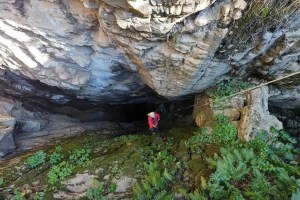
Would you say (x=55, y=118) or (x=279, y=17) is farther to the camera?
(x=55, y=118)

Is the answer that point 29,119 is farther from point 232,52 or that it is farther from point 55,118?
point 232,52

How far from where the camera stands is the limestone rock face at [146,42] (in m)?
5.93

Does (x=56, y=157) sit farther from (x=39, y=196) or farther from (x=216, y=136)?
(x=216, y=136)

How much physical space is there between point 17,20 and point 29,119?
5.48 m

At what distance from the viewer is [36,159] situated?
932 cm

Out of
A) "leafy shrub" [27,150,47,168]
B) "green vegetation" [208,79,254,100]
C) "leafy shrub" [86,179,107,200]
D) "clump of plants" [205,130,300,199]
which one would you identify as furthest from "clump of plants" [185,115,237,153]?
"leafy shrub" [27,150,47,168]

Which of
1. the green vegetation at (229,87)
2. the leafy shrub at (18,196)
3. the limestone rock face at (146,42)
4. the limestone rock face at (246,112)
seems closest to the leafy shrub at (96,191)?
the leafy shrub at (18,196)

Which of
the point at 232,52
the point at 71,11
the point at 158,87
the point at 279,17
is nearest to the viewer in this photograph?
the point at 279,17

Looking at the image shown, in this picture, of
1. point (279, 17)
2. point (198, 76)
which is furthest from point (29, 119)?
point (279, 17)

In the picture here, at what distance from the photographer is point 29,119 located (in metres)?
11.6

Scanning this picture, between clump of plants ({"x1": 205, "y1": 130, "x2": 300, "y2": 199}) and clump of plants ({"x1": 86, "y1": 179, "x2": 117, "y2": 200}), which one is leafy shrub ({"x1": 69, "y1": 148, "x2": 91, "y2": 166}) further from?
clump of plants ({"x1": 205, "y1": 130, "x2": 300, "y2": 199})

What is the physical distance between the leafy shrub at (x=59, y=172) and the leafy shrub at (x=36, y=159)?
2.60 feet

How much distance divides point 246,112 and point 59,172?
567cm

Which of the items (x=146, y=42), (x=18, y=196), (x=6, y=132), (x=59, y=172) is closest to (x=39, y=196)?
(x=18, y=196)
